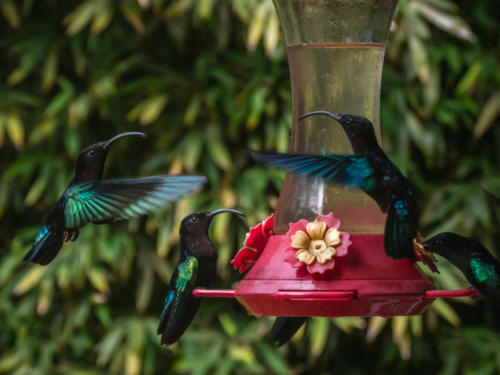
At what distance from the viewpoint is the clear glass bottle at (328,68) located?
1555 millimetres

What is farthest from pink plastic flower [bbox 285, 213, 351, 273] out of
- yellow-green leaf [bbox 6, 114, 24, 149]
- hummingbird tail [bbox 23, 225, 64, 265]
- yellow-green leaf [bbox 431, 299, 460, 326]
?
yellow-green leaf [bbox 6, 114, 24, 149]

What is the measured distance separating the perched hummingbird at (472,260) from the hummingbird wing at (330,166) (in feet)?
0.62

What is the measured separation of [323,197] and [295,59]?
1.01 feet

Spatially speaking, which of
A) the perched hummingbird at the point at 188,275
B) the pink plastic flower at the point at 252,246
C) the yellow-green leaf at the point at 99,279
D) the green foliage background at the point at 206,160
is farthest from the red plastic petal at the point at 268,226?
the yellow-green leaf at the point at 99,279

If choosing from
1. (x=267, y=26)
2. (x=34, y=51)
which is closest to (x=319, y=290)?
(x=267, y=26)

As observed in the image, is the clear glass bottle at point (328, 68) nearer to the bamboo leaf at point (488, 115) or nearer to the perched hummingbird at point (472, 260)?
the perched hummingbird at point (472, 260)

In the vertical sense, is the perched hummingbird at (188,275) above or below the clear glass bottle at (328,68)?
below

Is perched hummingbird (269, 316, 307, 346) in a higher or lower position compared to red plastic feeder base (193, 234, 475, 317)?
lower

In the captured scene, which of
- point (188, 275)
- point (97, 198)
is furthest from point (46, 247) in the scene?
point (188, 275)

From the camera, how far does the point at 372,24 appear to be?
1.57 m

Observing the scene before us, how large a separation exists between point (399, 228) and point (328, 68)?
0.42m

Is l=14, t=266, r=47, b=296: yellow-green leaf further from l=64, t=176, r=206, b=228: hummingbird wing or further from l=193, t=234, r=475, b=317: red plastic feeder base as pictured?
l=193, t=234, r=475, b=317: red plastic feeder base

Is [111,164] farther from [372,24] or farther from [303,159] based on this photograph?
[303,159]

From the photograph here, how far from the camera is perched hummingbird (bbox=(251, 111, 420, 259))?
1.28 m
